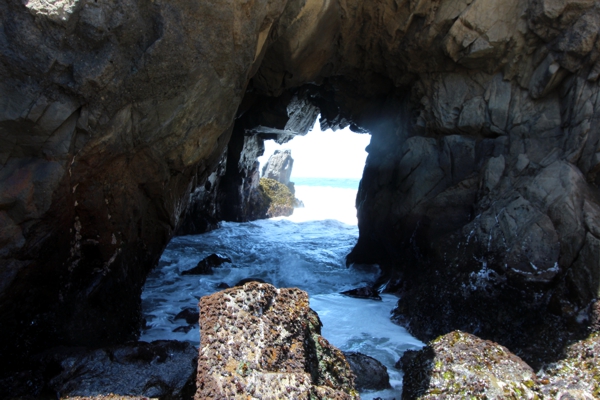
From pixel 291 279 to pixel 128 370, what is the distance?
551cm

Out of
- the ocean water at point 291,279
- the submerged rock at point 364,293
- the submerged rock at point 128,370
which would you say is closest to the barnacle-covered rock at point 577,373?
the ocean water at point 291,279

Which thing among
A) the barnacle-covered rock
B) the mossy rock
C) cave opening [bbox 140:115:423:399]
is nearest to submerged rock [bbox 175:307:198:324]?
cave opening [bbox 140:115:423:399]

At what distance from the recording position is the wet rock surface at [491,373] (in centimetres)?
359

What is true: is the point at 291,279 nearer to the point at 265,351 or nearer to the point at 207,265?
the point at 207,265

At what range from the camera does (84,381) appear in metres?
3.59

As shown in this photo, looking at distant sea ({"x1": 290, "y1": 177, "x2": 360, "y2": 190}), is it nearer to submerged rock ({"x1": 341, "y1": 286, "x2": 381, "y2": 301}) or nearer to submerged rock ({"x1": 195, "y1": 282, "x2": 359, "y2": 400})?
submerged rock ({"x1": 341, "y1": 286, "x2": 381, "y2": 301})

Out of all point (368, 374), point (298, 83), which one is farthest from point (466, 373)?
point (298, 83)

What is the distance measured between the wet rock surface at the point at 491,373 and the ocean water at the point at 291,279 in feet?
1.67

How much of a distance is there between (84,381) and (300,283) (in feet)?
18.3

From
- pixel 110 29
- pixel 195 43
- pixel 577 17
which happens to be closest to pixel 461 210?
pixel 577 17

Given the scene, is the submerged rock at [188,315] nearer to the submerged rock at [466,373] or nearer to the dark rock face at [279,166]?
the submerged rock at [466,373]

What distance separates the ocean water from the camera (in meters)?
5.72

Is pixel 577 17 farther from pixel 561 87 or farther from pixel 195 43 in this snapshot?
pixel 195 43

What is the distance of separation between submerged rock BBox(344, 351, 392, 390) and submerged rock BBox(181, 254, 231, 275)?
544 cm
